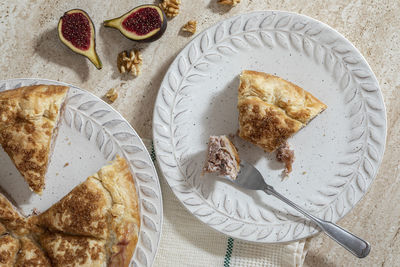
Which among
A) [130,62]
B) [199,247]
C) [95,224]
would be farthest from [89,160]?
[199,247]

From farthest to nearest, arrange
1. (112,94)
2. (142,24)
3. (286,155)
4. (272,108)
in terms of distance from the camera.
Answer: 1. (112,94)
2. (142,24)
3. (286,155)
4. (272,108)

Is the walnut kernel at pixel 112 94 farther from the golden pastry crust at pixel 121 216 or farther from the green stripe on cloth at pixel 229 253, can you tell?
the green stripe on cloth at pixel 229 253

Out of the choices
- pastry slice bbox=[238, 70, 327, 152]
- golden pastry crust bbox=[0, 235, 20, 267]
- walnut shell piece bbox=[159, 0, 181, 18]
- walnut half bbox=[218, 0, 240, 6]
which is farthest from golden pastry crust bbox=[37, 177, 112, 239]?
walnut half bbox=[218, 0, 240, 6]

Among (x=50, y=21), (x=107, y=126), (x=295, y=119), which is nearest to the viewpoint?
(x=295, y=119)

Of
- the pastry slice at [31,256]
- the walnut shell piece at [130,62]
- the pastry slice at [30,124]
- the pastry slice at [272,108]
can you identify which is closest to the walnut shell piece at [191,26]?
the walnut shell piece at [130,62]

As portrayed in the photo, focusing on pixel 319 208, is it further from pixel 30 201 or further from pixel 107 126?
pixel 30 201

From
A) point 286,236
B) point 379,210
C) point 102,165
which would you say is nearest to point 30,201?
point 102,165

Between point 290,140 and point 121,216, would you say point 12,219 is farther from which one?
point 290,140

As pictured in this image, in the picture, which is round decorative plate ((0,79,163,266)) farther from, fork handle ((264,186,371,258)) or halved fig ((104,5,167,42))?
fork handle ((264,186,371,258))
